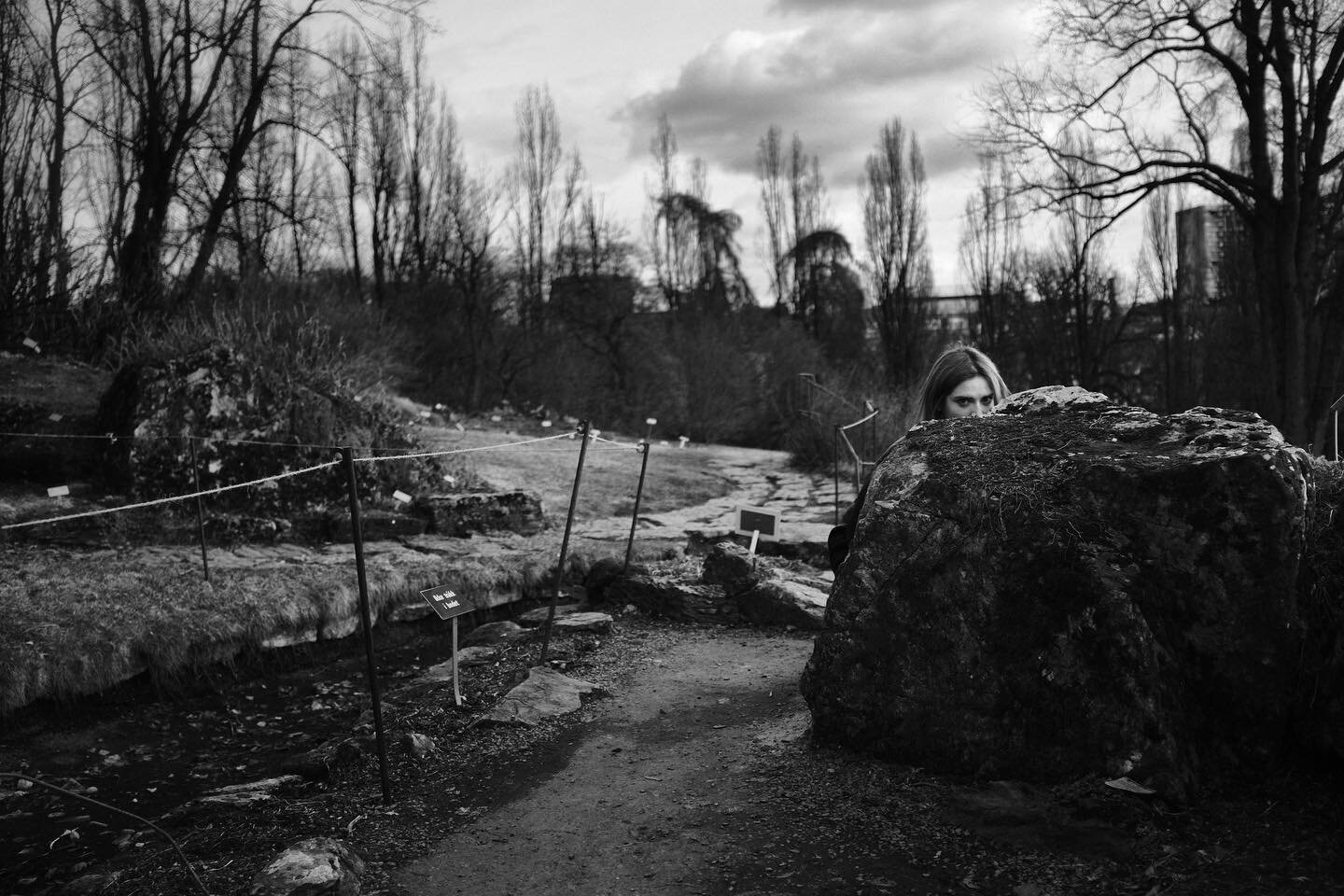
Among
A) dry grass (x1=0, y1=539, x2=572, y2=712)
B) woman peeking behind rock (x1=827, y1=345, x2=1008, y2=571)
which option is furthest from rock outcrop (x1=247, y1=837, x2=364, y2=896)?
dry grass (x1=0, y1=539, x2=572, y2=712)

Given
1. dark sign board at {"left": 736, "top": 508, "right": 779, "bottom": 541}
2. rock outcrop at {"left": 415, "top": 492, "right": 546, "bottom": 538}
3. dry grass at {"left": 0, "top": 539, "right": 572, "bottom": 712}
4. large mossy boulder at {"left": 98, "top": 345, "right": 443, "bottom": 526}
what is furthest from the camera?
rock outcrop at {"left": 415, "top": 492, "right": 546, "bottom": 538}

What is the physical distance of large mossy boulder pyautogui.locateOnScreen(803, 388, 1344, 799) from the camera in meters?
3.19

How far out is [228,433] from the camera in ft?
30.6

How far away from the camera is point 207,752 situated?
5.25m

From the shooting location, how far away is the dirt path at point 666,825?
122 inches

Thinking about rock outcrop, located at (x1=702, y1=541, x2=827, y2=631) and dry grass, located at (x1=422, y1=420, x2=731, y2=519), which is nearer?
rock outcrop, located at (x1=702, y1=541, x2=827, y2=631)

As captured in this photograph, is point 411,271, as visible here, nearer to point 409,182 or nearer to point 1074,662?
point 409,182

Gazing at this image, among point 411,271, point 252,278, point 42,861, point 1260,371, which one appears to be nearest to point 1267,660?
point 42,861

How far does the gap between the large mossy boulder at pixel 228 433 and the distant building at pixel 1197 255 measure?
2508 centimetres

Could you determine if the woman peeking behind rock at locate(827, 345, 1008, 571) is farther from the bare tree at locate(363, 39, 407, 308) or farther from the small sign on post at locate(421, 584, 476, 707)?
the bare tree at locate(363, 39, 407, 308)

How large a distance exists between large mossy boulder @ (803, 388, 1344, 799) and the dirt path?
0.49 m

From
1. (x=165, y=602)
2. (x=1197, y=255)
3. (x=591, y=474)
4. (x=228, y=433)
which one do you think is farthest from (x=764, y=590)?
(x=1197, y=255)

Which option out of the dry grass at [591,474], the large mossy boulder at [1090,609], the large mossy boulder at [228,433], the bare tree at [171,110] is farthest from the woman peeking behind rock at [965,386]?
the bare tree at [171,110]

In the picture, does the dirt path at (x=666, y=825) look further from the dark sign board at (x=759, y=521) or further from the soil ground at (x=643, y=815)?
the dark sign board at (x=759, y=521)
